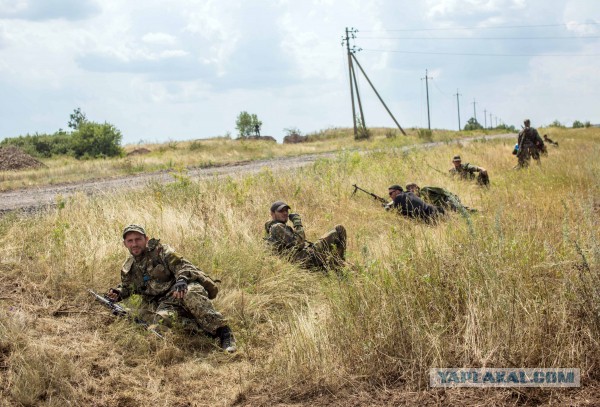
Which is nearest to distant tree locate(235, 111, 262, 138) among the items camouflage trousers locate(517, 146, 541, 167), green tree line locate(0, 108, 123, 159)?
green tree line locate(0, 108, 123, 159)

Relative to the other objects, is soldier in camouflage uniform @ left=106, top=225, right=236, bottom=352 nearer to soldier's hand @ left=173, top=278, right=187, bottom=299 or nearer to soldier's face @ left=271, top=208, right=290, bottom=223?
soldier's hand @ left=173, top=278, right=187, bottom=299

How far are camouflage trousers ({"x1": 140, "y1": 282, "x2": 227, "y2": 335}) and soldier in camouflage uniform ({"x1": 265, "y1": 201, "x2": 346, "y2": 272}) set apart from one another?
164 cm

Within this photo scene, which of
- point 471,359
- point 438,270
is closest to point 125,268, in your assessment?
point 438,270

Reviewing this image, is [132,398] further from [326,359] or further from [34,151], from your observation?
[34,151]

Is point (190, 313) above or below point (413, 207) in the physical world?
below

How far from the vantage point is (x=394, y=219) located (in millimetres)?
9438

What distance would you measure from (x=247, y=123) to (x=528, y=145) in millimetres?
48952

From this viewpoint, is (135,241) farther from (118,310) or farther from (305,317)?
(305,317)

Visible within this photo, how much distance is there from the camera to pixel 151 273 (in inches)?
236

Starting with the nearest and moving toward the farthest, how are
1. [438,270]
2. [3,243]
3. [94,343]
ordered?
[438,270], [94,343], [3,243]

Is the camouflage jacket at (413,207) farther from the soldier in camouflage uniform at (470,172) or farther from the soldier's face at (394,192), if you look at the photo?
the soldier in camouflage uniform at (470,172)

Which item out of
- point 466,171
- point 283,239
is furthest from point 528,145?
point 283,239

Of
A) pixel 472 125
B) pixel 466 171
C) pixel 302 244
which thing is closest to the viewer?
pixel 302 244

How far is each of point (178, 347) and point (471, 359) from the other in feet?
8.76
